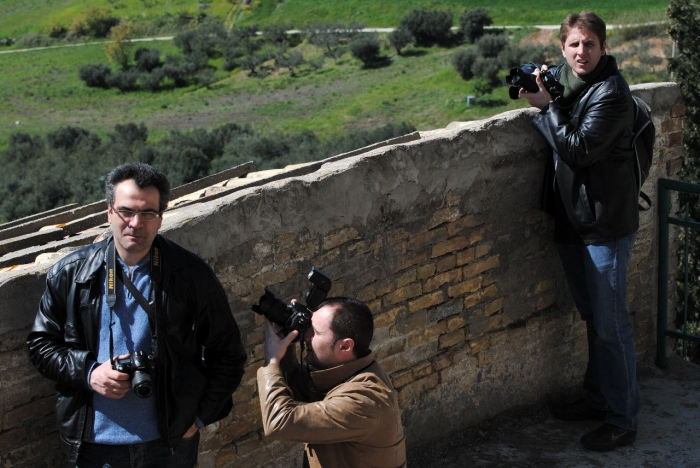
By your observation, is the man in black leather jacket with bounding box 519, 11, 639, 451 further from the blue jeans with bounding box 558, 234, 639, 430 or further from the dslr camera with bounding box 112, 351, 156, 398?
the dslr camera with bounding box 112, 351, 156, 398

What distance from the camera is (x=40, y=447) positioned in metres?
3.53

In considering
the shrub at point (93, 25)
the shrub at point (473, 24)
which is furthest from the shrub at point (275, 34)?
the shrub at point (93, 25)

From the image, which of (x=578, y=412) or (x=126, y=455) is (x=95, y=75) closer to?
(x=578, y=412)

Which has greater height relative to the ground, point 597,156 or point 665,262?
point 597,156

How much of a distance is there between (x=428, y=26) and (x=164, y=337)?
40974 millimetres

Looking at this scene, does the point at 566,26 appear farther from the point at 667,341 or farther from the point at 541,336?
the point at 667,341

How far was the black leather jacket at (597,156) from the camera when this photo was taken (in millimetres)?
4457

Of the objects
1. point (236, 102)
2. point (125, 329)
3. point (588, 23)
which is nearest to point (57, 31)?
point (236, 102)

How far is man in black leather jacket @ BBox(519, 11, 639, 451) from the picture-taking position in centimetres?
449

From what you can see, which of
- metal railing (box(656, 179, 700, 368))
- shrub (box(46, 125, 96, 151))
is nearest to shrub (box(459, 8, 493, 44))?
shrub (box(46, 125, 96, 151))

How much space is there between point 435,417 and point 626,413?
1016 mm

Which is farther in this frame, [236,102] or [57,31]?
[57,31]

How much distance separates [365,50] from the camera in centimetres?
4144

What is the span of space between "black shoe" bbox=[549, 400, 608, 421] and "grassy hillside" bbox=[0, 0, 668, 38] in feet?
124
